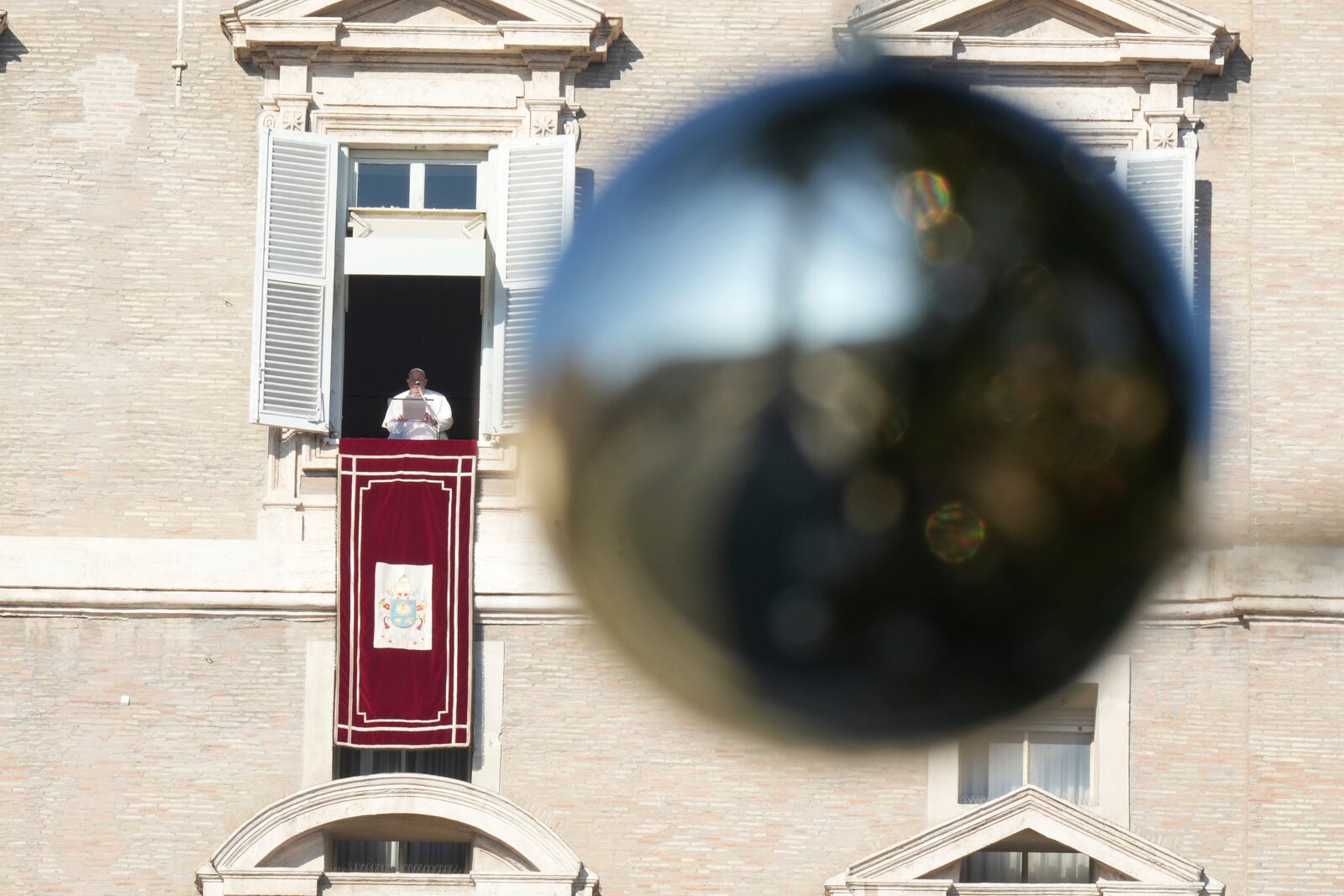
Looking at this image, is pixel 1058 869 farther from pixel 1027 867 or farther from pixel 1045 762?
pixel 1045 762

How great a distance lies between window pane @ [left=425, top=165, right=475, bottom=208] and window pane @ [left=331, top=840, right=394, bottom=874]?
413 centimetres

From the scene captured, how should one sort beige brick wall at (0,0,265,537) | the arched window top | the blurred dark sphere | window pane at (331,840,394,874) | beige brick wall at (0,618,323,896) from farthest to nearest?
beige brick wall at (0,0,265,537)
window pane at (331,840,394,874)
beige brick wall at (0,618,323,896)
the arched window top
the blurred dark sphere

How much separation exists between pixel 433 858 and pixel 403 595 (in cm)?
168

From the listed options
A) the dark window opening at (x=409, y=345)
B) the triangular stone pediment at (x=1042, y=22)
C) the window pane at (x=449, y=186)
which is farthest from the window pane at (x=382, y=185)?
the triangular stone pediment at (x=1042, y=22)

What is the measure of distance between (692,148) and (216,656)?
13.0 metres

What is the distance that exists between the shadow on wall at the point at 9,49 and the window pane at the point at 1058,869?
829 centimetres

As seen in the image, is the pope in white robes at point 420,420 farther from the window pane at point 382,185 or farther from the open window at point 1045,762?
the open window at point 1045,762

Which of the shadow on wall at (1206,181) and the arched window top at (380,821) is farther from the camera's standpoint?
the shadow on wall at (1206,181)

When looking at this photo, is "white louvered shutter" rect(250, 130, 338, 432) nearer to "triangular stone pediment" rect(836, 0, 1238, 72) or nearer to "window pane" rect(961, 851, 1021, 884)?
"triangular stone pediment" rect(836, 0, 1238, 72)

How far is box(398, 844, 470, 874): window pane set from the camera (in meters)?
14.4

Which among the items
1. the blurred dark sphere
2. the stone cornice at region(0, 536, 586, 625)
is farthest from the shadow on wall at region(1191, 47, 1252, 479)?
the blurred dark sphere

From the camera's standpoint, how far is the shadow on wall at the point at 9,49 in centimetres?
1479

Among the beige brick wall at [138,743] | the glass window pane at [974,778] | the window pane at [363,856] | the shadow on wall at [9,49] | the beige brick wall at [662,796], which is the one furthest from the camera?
the shadow on wall at [9,49]

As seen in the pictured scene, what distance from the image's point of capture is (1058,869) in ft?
46.7
